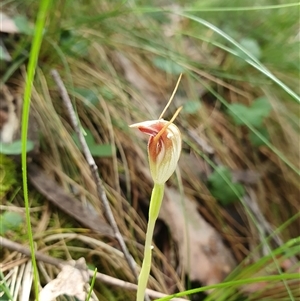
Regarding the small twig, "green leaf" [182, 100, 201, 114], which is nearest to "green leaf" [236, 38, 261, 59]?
"green leaf" [182, 100, 201, 114]

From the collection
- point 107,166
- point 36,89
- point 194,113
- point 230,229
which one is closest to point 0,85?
point 36,89

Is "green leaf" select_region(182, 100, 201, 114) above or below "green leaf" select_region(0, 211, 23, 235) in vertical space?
above

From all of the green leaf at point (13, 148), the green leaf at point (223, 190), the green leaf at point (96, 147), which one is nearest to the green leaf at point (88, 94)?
the green leaf at point (96, 147)

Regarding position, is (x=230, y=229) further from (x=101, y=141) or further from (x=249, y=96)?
(x=249, y=96)

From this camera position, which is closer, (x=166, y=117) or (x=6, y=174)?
(x=6, y=174)

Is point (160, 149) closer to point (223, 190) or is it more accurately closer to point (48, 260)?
point (48, 260)

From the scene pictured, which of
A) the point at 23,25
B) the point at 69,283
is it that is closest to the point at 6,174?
the point at 69,283

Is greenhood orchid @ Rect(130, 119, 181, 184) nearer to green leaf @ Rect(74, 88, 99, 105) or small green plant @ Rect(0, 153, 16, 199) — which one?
small green plant @ Rect(0, 153, 16, 199)

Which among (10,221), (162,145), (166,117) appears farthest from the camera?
(166,117)
